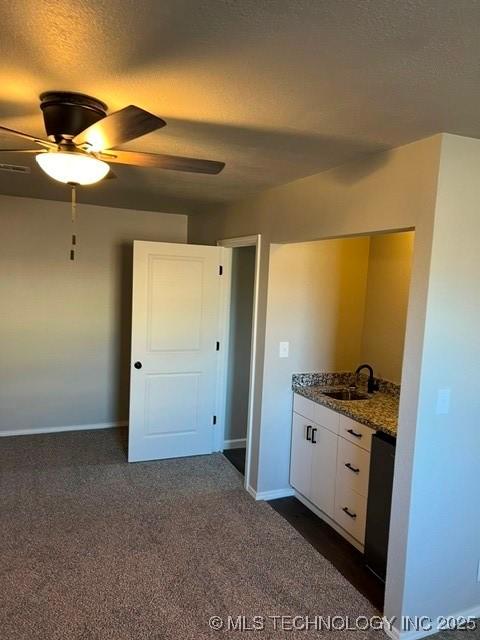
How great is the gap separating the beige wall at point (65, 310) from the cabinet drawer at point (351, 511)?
9.38 feet

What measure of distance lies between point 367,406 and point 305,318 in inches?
34.0

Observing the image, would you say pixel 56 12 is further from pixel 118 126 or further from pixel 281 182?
pixel 281 182

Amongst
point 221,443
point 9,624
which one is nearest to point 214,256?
point 221,443

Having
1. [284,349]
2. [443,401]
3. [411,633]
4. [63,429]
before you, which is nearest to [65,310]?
[63,429]

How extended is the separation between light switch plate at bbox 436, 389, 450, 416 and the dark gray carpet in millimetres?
1159

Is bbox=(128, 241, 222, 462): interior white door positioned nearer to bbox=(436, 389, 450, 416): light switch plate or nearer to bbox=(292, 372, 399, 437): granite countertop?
bbox=(292, 372, 399, 437): granite countertop

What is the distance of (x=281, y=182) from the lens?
3.18m

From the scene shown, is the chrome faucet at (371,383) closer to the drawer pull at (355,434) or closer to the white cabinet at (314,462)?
the white cabinet at (314,462)

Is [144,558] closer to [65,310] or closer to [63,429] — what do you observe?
[63,429]

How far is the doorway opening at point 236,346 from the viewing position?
4461 mm

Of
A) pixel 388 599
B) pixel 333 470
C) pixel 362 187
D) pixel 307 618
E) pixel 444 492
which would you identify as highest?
pixel 362 187

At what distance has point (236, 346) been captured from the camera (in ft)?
15.1

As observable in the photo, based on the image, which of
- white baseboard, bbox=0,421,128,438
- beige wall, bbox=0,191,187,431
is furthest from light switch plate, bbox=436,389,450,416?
white baseboard, bbox=0,421,128,438

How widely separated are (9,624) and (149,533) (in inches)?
38.8
